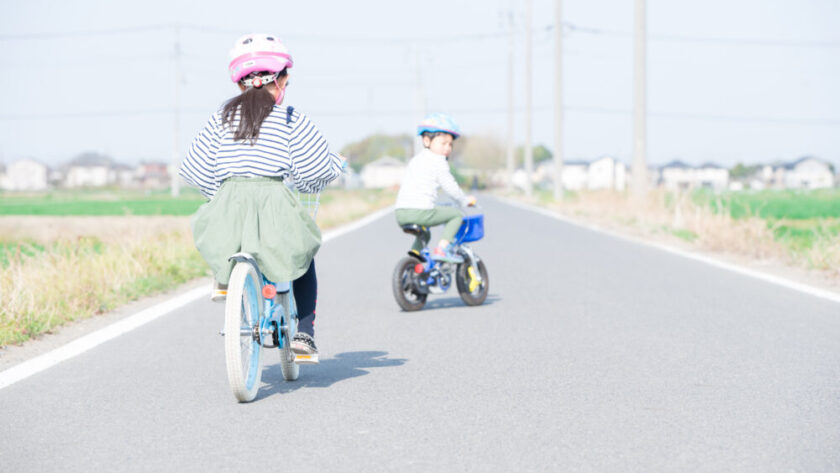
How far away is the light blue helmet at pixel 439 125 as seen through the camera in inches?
325

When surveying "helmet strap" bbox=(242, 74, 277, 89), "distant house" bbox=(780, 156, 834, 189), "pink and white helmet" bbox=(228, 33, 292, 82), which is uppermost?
"distant house" bbox=(780, 156, 834, 189)

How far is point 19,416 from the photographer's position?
4637mm

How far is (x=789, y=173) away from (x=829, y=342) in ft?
606

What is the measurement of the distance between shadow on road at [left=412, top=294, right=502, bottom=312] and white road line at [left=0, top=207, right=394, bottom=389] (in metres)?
2.19

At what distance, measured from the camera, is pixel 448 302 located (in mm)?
9367

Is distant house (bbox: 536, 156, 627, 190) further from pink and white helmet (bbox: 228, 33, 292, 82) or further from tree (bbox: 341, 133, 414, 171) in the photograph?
pink and white helmet (bbox: 228, 33, 292, 82)

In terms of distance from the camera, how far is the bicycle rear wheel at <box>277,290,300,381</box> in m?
5.12

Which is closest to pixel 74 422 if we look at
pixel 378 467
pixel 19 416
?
pixel 19 416

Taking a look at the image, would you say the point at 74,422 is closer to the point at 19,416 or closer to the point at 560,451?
the point at 19,416

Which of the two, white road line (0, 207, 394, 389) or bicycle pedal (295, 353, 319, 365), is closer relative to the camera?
bicycle pedal (295, 353, 319, 365)

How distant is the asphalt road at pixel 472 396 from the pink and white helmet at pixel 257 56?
5.47 ft

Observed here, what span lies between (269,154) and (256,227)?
369 millimetres

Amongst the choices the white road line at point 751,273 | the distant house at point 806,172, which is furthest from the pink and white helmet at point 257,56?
the distant house at point 806,172

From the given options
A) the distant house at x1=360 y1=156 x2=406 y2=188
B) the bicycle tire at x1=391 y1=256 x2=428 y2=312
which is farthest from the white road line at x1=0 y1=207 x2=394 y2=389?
the distant house at x1=360 y1=156 x2=406 y2=188
